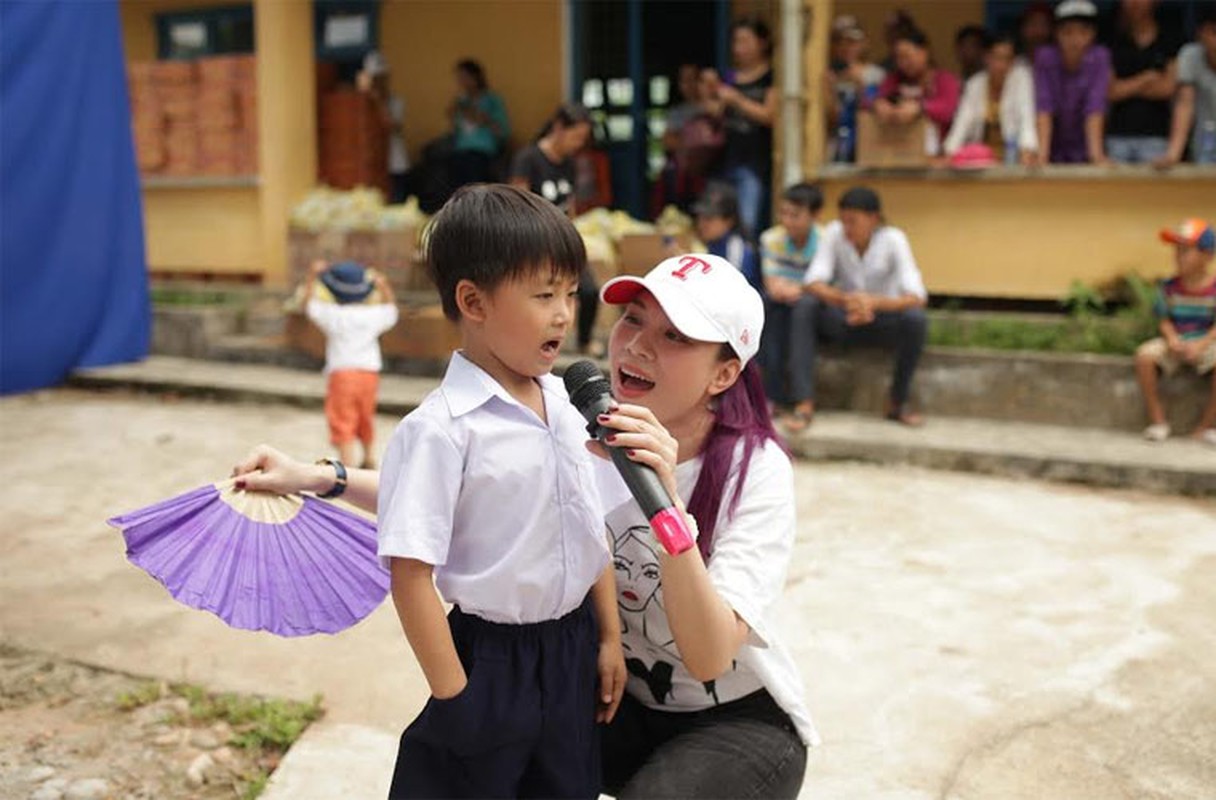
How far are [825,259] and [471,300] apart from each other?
5650 millimetres

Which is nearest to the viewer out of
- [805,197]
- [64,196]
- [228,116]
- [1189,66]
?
[805,197]

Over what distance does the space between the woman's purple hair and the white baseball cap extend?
6 centimetres

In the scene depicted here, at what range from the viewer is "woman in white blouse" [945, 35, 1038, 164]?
309 inches

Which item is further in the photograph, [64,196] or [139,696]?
[64,196]

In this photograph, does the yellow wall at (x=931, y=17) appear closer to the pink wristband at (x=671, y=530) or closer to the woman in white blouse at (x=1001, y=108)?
the woman in white blouse at (x=1001, y=108)

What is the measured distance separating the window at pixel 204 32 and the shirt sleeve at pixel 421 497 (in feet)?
37.2

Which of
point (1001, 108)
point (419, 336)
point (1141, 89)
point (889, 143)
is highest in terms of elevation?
point (1141, 89)

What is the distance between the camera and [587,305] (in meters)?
8.02

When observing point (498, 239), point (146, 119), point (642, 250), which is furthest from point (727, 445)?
point (146, 119)

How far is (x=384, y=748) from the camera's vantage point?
3248 mm

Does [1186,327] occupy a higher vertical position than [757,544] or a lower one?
lower

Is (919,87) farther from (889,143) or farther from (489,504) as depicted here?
(489,504)

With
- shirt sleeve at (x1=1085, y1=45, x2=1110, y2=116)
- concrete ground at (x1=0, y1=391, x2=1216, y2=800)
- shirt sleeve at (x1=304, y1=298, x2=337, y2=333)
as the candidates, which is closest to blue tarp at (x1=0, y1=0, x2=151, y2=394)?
concrete ground at (x1=0, y1=391, x2=1216, y2=800)

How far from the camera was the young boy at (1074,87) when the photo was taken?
307 inches
